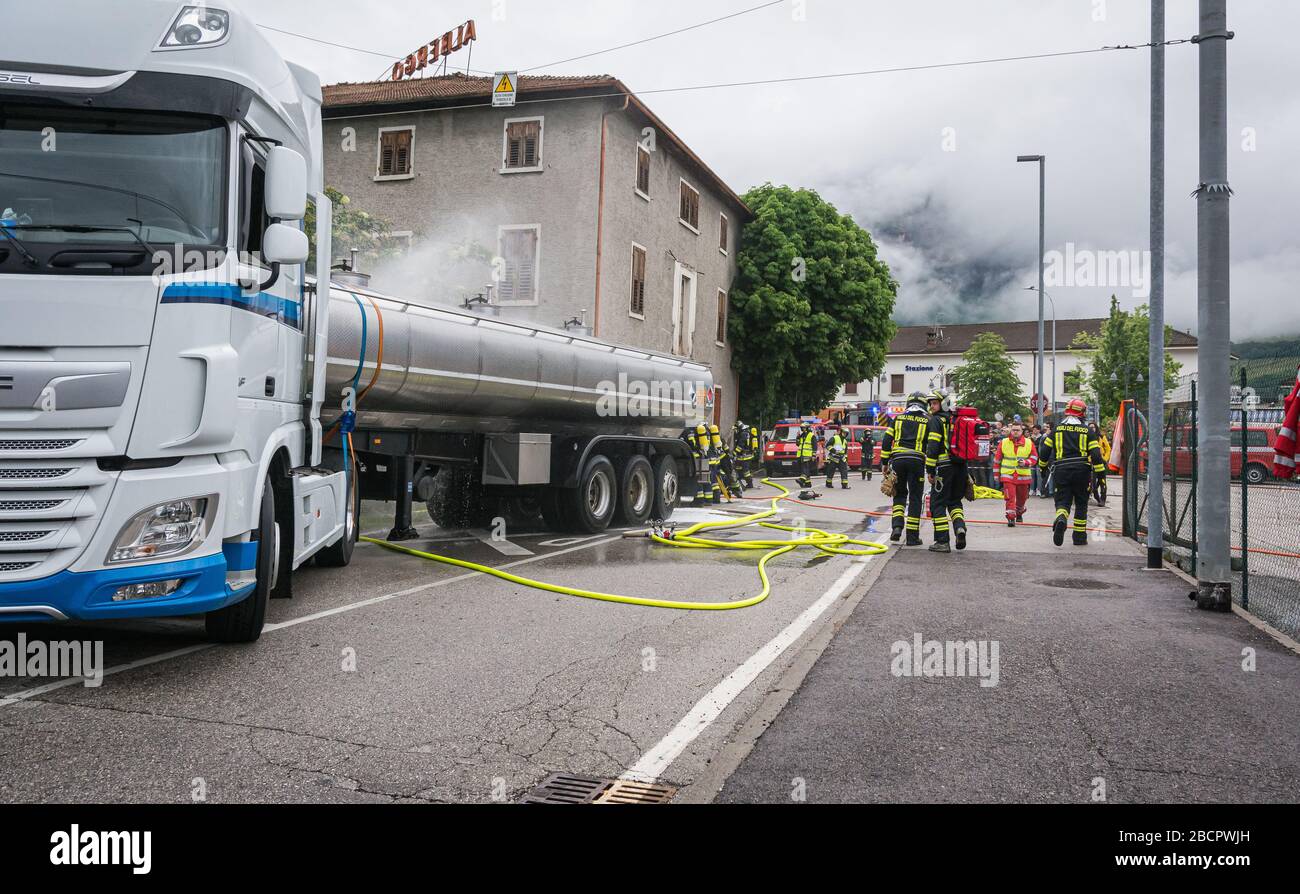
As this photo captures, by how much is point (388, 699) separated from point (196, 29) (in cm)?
366

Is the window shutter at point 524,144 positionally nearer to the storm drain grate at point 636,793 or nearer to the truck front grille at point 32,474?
the truck front grille at point 32,474

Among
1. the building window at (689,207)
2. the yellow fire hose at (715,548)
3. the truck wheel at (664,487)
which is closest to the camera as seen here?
the yellow fire hose at (715,548)

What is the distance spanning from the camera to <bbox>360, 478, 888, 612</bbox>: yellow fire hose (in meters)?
7.67

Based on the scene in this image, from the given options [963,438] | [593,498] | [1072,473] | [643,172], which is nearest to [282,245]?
[593,498]

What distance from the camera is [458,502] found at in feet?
41.5

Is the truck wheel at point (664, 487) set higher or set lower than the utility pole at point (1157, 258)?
lower

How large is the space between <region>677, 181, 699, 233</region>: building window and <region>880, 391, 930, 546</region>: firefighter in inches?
710

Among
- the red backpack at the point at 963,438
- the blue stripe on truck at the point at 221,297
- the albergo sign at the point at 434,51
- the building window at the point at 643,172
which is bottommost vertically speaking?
the red backpack at the point at 963,438

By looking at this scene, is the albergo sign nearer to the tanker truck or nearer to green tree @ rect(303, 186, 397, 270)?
green tree @ rect(303, 186, 397, 270)

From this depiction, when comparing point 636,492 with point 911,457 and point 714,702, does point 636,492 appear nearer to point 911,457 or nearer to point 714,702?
point 911,457

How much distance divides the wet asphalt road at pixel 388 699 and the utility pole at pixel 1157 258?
16.4ft

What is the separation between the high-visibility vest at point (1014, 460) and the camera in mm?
15359

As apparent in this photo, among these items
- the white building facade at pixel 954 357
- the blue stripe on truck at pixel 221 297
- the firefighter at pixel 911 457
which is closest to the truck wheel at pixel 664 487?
the firefighter at pixel 911 457

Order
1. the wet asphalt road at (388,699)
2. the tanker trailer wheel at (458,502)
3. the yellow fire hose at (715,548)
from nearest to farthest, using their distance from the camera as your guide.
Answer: the wet asphalt road at (388,699)
the yellow fire hose at (715,548)
the tanker trailer wheel at (458,502)
